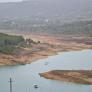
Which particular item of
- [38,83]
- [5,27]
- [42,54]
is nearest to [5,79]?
[38,83]

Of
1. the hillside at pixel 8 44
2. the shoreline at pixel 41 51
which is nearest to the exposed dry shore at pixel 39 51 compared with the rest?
the shoreline at pixel 41 51

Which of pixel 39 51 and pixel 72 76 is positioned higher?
pixel 72 76

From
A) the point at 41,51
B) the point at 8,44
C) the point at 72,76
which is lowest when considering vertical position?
the point at 41,51

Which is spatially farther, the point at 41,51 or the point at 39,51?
the point at 41,51

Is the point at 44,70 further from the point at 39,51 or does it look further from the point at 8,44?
the point at 8,44

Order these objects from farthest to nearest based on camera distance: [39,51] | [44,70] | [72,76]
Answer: [39,51] < [44,70] < [72,76]

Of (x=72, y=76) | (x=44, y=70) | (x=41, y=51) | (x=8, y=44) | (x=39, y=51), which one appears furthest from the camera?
(x=41, y=51)

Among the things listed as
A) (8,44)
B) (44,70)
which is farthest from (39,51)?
(44,70)
